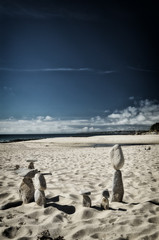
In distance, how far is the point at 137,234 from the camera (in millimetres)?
2615

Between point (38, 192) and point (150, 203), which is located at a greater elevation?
point (38, 192)

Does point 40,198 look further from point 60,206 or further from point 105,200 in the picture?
point 105,200

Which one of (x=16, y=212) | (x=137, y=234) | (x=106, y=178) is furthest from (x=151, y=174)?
(x=16, y=212)

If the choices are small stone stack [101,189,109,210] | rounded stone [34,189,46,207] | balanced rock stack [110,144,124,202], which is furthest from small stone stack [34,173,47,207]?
balanced rock stack [110,144,124,202]

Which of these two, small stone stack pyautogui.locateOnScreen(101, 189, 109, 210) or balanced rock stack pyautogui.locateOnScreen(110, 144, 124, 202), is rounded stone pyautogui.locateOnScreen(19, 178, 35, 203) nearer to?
small stone stack pyautogui.locateOnScreen(101, 189, 109, 210)

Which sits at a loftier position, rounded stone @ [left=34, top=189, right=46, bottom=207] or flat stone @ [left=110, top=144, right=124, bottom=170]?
flat stone @ [left=110, top=144, right=124, bottom=170]

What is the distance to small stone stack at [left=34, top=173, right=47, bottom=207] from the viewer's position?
3449mm

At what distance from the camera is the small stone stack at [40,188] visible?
3449 millimetres

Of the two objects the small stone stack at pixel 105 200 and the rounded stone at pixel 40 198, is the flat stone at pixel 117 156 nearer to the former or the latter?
the small stone stack at pixel 105 200

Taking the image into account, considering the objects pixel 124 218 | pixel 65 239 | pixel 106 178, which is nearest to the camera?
pixel 65 239

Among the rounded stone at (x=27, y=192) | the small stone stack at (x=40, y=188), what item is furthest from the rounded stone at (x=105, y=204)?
the rounded stone at (x=27, y=192)

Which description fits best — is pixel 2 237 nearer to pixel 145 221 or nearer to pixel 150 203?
pixel 145 221

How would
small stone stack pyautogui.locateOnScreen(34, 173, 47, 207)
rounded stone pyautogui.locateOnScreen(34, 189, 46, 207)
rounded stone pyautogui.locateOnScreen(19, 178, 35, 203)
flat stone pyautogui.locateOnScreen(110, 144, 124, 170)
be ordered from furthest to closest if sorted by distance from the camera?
rounded stone pyautogui.locateOnScreen(19, 178, 35, 203)
flat stone pyautogui.locateOnScreen(110, 144, 124, 170)
rounded stone pyautogui.locateOnScreen(34, 189, 46, 207)
small stone stack pyautogui.locateOnScreen(34, 173, 47, 207)

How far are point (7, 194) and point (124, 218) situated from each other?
10.0 feet
